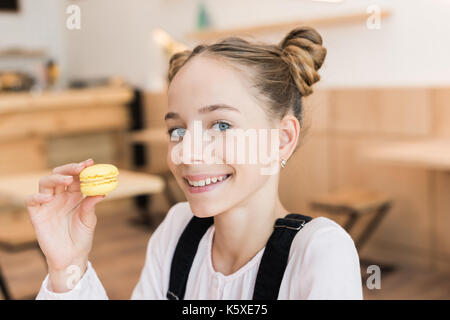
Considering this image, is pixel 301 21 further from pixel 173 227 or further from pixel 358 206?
pixel 173 227

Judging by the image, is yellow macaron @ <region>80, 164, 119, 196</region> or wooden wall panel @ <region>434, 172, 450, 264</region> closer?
yellow macaron @ <region>80, 164, 119, 196</region>

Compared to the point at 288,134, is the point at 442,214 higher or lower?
lower

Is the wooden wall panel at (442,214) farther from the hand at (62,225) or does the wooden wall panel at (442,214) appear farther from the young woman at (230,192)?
the hand at (62,225)

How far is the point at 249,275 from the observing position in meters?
Result: 0.82

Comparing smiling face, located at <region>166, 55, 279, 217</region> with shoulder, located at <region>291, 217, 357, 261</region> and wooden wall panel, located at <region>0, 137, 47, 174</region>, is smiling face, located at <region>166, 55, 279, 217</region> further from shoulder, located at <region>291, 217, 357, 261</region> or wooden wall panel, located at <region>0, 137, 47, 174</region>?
wooden wall panel, located at <region>0, 137, 47, 174</region>

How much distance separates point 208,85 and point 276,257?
24 centimetres

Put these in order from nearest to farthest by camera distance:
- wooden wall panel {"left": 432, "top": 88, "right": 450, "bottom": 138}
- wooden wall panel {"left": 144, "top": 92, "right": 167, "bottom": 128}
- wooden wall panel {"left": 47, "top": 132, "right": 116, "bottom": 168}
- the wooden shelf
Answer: wooden wall panel {"left": 432, "top": 88, "right": 450, "bottom": 138}, the wooden shelf, wooden wall panel {"left": 47, "top": 132, "right": 116, "bottom": 168}, wooden wall panel {"left": 144, "top": 92, "right": 167, "bottom": 128}

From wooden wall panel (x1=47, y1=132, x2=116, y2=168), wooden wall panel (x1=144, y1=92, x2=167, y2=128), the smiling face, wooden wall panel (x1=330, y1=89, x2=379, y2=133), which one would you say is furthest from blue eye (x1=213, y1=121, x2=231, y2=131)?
wooden wall panel (x1=144, y1=92, x2=167, y2=128)

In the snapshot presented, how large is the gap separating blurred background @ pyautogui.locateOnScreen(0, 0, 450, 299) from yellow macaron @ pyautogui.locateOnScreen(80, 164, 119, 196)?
3.41 feet

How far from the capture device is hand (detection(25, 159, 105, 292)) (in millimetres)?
790

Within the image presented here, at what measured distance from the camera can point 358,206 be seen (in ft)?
8.75

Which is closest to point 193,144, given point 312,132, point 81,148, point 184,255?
point 184,255
